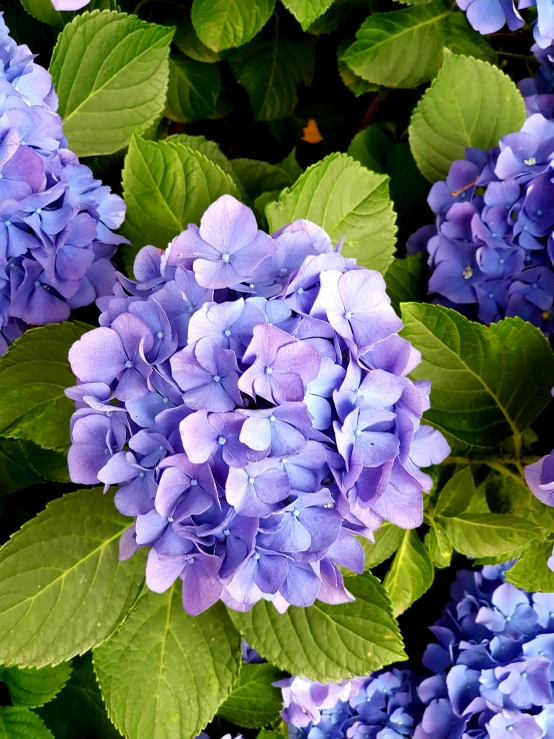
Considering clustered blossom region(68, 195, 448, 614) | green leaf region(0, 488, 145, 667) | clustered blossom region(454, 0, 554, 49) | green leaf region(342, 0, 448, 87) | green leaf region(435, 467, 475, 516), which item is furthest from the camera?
green leaf region(342, 0, 448, 87)

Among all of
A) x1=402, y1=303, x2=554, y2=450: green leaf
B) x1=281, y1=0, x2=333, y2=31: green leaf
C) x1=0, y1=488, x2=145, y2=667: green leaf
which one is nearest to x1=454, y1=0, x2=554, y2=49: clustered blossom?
x1=281, y1=0, x2=333, y2=31: green leaf

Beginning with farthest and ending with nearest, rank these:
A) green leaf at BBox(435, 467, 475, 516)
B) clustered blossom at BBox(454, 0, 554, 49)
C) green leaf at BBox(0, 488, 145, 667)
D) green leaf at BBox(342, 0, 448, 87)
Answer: green leaf at BBox(342, 0, 448, 87), clustered blossom at BBox(454, 0, 554, 49), green leaf at BBox(435, 467, 475, 516), green leaf at BBox(0, 488, 145, 667)

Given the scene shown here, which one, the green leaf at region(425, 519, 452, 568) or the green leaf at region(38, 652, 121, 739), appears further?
the green leaf at region(38, 652, 121, 739)

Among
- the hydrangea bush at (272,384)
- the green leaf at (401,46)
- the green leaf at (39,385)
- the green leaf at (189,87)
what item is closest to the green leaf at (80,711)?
the hydrangea bush at (272,384)

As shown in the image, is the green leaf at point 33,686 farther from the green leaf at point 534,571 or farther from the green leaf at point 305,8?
the green leaf at point 305,8

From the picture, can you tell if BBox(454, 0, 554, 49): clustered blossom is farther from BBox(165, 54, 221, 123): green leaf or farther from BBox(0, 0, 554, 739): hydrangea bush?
BBox(165, 54, 221, 123): green leaf

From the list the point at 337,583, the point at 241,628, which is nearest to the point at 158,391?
the point at 337,583

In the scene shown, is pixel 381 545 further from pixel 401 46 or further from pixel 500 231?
pixel 401 46
